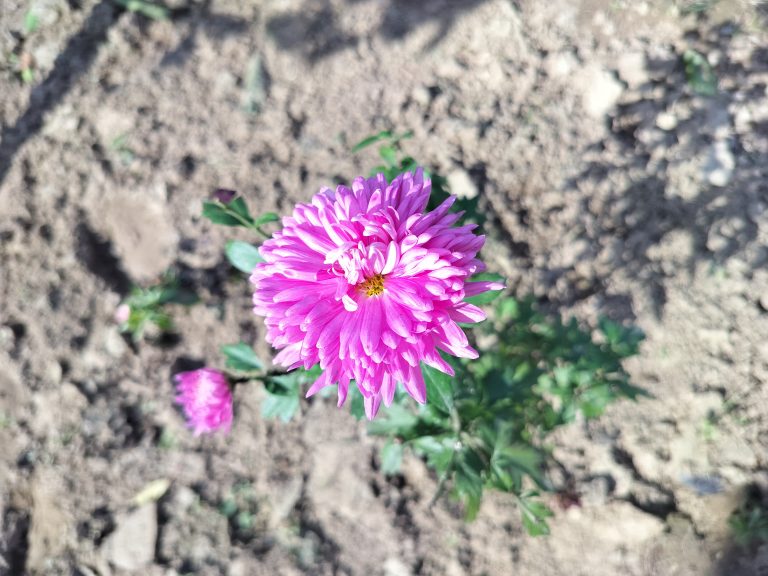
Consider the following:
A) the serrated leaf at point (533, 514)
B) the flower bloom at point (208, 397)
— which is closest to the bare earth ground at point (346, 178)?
the serrated leaf at point (533, 514)

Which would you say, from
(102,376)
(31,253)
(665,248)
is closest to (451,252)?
(665,248)

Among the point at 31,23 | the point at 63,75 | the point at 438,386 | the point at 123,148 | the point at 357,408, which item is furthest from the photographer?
the point at 31,23

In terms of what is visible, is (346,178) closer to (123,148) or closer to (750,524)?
(123,148)

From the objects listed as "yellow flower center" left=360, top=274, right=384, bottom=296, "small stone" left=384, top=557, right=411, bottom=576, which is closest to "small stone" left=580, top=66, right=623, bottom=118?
"yellow flower center" left=360, top=274, right=384, bottom=296

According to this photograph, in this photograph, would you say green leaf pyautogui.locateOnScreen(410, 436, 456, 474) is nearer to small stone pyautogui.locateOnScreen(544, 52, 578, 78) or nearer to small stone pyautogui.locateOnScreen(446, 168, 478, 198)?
small stone pyautogui.locateOnScreen(446, 168, 478, 198)

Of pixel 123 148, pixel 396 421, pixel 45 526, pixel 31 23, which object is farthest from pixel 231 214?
pixel 31 23
